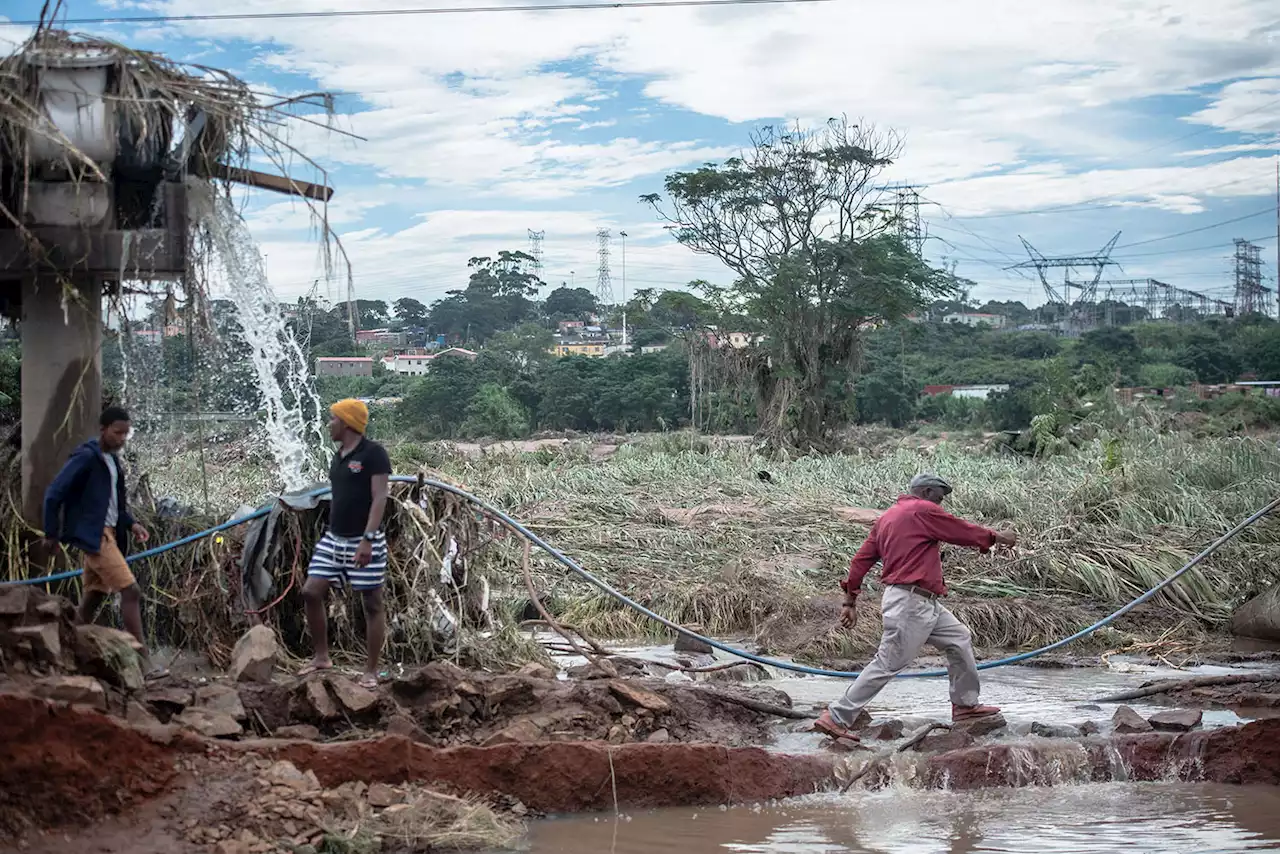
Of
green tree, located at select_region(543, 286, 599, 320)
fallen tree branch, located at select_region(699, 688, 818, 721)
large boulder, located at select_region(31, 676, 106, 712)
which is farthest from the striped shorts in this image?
green tree, located at select_region(543, 286, 599, 320)

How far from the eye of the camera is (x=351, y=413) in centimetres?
738

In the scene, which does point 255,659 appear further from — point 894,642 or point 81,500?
point 894,642

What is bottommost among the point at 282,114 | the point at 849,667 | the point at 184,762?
the point at 849,667

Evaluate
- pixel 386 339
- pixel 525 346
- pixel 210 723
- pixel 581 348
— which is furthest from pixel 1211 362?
pixel 210 723

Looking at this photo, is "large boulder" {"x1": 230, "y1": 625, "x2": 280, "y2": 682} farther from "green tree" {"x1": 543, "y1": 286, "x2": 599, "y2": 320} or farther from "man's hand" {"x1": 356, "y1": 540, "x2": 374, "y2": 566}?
"green tree" {"x1": 543, "y1": 286, "x2": 599, "y2": 320}

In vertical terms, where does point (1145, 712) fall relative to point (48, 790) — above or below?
below

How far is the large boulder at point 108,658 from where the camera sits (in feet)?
19.8

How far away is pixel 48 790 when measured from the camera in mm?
5184

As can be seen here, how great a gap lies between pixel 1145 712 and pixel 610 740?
12.5 ft

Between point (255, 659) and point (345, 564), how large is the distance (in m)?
0.74

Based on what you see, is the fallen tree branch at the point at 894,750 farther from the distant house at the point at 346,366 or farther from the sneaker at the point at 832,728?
the distant house at the point at 346,366

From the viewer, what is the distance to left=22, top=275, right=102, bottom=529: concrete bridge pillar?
26.0ft

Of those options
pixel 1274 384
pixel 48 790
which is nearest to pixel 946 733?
pixel 48 790

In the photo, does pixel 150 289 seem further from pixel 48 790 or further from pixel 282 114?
pixel 48 790
